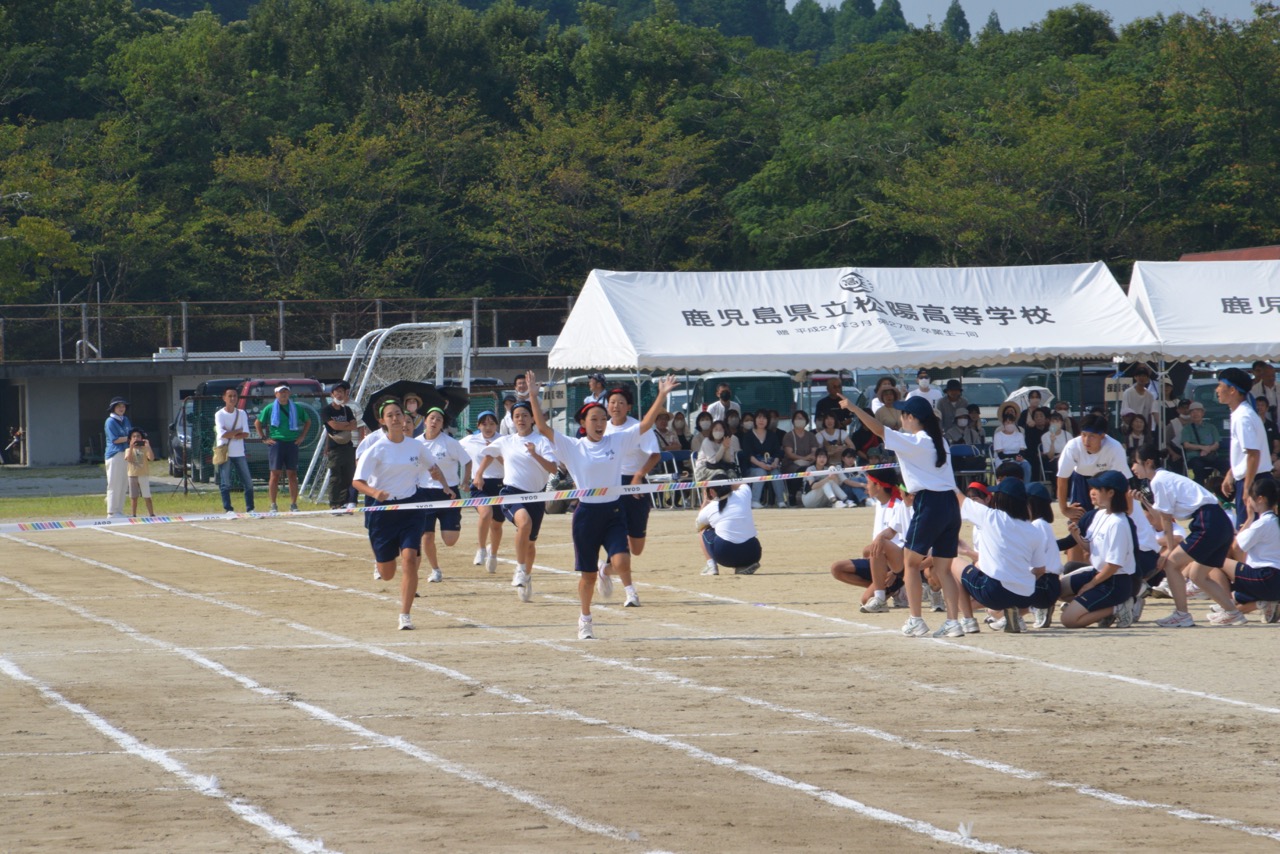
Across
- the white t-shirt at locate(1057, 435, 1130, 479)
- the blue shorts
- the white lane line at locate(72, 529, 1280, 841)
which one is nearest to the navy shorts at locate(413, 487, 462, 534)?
the white lane line at locate(72, 529, 1280, 841)

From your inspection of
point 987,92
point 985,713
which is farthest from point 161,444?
point 985,713

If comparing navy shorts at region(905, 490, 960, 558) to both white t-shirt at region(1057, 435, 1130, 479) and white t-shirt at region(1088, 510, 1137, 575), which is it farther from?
white t-shirt at region(1057, 435, 1130, 479)

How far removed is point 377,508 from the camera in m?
12.7

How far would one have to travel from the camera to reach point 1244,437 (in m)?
12.8

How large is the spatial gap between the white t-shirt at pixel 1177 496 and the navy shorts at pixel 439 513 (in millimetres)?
5484

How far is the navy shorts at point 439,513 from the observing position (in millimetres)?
13141

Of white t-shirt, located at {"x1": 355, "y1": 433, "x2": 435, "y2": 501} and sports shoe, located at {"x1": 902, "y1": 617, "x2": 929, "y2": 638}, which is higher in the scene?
white t-shirt, located at {"x1": 355, "y1": 433, "x2": 435, "y2": 501}

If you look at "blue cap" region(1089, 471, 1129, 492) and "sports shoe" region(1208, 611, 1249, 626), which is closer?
"blue cap" region(1089, 471, 1129, 492)

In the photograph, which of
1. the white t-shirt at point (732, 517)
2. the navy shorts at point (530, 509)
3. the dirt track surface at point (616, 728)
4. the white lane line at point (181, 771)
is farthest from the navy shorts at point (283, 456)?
the white lane line at point (181, 771)

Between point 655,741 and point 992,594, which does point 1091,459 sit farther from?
point 655,741

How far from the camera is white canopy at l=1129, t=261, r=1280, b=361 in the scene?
23469 millimetres

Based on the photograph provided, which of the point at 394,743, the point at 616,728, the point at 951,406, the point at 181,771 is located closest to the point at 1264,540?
the point at 616,728

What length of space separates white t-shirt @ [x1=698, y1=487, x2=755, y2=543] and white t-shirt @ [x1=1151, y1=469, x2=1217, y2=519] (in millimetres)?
4320

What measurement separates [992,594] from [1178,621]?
5.53 feet
